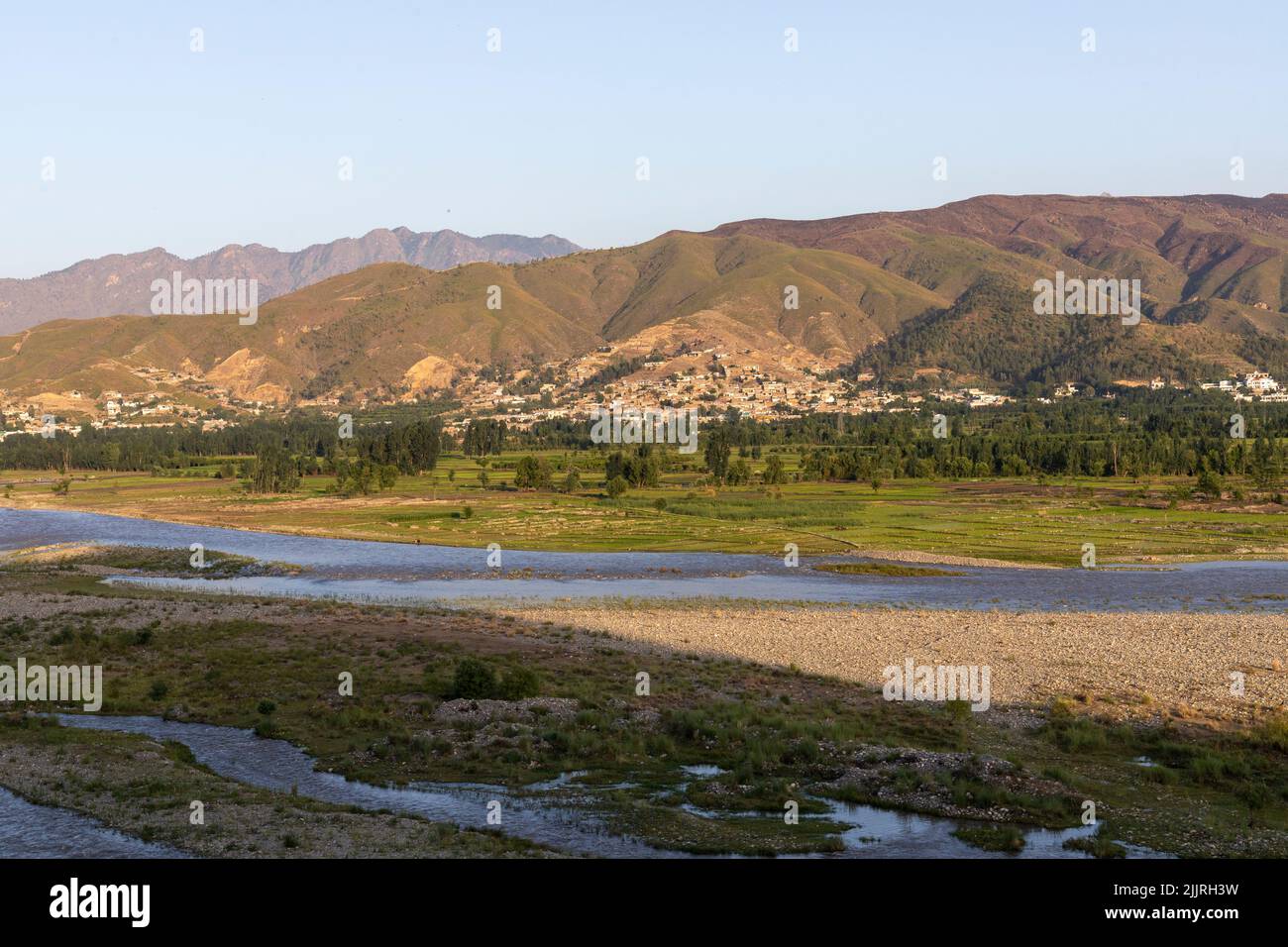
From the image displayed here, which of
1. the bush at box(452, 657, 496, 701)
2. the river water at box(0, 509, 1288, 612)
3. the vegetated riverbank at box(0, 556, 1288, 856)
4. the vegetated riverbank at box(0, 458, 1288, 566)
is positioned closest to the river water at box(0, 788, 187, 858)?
the vegetated riverbank at box(0, 556, 1288, 856)

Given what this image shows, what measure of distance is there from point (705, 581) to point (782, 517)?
136ft

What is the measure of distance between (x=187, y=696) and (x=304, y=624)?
45.0 feet

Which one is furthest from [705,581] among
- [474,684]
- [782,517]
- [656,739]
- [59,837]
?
[59,837]

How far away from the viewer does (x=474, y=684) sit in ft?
120

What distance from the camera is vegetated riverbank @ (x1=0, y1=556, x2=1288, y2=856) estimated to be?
24.7 metres

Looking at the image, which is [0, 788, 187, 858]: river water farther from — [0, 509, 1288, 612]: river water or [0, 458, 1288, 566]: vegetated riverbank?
[0, 458, 1288, 566]: vegetated riverbank

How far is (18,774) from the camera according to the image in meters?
27.3

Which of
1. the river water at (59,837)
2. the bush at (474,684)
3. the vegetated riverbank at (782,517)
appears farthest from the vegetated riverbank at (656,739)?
the vegetated riverbank at (782,517)

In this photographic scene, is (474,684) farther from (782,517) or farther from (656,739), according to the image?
(782,517)

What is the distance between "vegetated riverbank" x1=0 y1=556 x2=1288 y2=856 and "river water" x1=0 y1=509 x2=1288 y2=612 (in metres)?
20.8

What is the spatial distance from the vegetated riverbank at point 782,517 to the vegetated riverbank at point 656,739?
48629 mm
